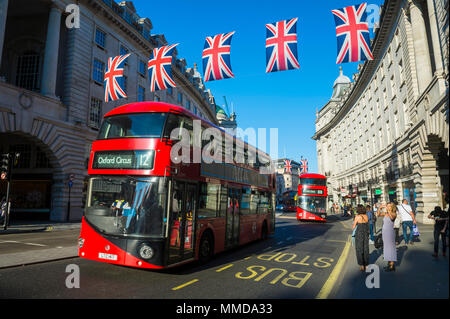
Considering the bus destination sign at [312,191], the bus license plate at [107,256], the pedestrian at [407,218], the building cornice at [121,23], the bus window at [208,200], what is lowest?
the bus license plate at [107,256]

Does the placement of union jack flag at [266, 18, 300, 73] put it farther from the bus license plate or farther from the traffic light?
the traffic light

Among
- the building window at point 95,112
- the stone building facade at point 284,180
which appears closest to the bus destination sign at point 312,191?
the building window at point 95,112

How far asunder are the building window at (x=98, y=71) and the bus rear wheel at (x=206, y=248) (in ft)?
71.6

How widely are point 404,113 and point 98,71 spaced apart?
27.2 m

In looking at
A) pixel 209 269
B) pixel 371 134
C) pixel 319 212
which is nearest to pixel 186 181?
pixel 209 269

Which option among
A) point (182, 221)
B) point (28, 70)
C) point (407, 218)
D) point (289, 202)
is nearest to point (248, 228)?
point (182, 221)

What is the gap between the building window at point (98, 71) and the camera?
83.6ft

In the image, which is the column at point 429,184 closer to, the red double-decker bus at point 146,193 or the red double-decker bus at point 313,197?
the red double-decker bus at point 313,197

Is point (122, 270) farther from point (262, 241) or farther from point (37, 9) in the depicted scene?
point (37, 9)

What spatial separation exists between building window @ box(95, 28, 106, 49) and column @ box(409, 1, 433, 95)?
81.9 ft

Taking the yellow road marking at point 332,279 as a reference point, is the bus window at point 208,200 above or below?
above

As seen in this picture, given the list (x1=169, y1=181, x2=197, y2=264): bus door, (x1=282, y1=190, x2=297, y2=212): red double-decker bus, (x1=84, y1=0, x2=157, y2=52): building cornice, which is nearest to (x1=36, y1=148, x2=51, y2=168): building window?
(x1=84, y1=0, x2=157, y2=52): building cornice

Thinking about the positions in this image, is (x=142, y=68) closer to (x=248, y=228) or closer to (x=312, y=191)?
(x=312, y=191)

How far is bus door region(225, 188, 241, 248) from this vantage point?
10.2 m
